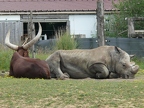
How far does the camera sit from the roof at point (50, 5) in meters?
32.3

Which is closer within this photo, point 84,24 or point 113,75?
point 113,75

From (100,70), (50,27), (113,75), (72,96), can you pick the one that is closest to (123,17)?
(50,27)

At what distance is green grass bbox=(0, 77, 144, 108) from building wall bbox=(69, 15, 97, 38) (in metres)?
20.4

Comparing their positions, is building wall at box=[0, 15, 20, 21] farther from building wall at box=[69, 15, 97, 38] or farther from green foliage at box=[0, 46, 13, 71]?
green foliage at box=[0, 46, 13, 71]

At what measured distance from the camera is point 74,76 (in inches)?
632

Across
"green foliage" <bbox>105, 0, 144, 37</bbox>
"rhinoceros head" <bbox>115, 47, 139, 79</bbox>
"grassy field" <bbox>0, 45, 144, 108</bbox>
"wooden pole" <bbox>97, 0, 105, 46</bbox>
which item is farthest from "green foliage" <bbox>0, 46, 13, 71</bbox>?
"green foliage" <bbox>105, 0, 144, 37</bbox>

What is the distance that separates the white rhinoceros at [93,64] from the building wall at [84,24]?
1526cm

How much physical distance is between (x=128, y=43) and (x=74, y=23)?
406 inches

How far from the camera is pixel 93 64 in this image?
51.8 feet

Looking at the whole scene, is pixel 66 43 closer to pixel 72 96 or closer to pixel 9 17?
pixel 9 17

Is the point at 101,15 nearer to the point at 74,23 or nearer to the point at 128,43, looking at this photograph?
the point at 128,43

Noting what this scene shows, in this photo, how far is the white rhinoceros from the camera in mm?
15680

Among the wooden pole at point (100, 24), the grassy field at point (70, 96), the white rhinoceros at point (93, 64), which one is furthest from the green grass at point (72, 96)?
the wooden pole at point (100, 24)

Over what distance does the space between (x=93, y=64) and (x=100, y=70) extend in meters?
0.33
